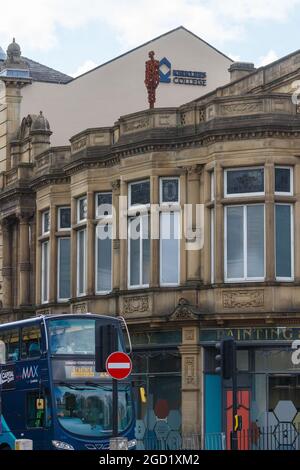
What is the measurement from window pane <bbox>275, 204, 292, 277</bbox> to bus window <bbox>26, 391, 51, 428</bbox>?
789 cm

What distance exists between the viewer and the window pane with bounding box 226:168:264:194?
38.6 meters

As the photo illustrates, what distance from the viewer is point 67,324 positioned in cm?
3466

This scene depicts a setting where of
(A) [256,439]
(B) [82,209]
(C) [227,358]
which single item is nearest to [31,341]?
(C) [227,358]

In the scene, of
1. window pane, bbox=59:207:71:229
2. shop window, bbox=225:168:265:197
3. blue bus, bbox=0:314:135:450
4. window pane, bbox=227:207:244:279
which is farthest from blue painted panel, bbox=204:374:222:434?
window pane, bbox=59:207:71:229

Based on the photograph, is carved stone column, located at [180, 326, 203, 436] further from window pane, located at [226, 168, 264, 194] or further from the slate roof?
the slate roof

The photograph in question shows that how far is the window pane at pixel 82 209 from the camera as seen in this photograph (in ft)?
143

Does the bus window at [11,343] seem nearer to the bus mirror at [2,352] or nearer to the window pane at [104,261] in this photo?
the bus mirror at [2,352]

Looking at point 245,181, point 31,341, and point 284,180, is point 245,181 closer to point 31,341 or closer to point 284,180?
point 284,180

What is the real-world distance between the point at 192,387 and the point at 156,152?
22.4 feet

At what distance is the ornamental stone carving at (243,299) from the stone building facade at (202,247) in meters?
0.03

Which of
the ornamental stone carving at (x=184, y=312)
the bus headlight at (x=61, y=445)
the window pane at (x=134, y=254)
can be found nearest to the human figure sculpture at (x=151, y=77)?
the window pane at (x=134, y=254)

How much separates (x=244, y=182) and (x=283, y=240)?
189 centimetres
